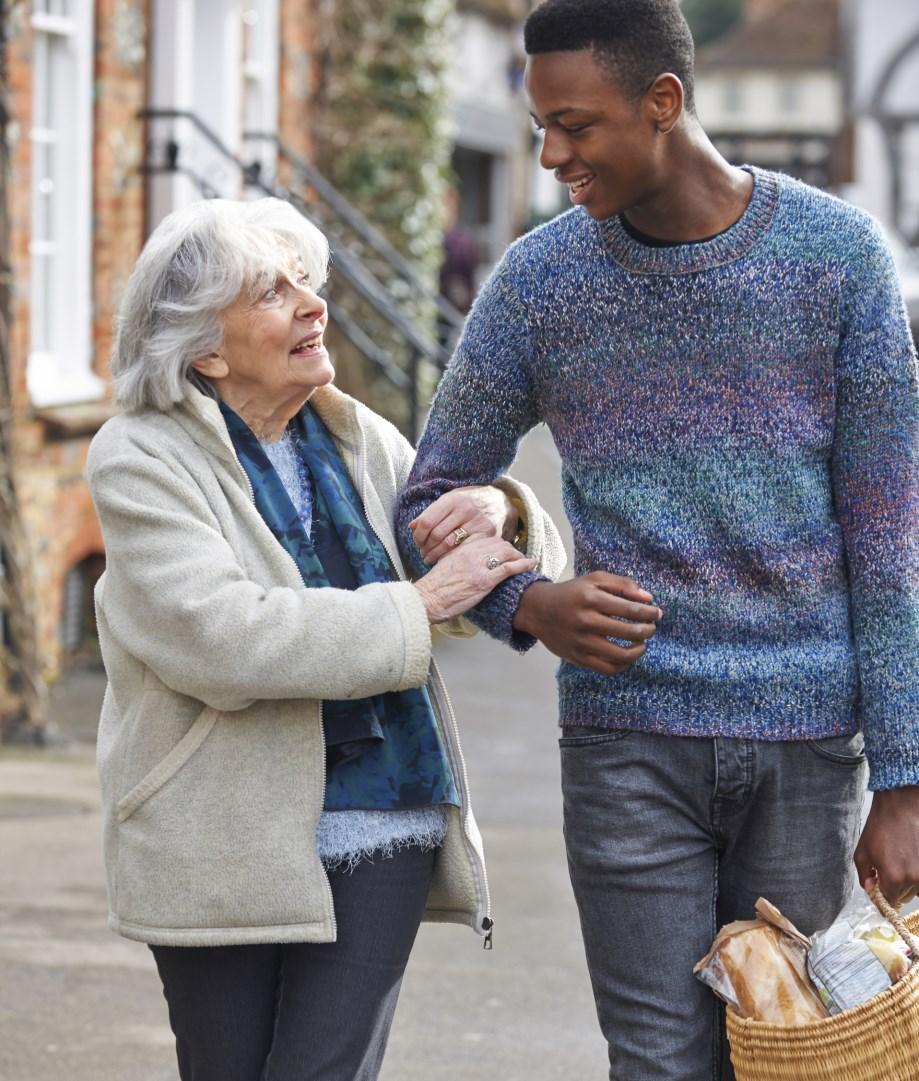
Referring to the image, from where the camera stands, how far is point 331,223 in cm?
1183

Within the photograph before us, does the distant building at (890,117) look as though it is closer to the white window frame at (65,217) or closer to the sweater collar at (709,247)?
the white window frame at (65,217)

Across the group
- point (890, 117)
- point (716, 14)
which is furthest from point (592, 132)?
point (716, 14)

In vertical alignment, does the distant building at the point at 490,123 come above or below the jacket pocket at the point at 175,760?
below

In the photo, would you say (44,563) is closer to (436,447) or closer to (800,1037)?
(436,447)

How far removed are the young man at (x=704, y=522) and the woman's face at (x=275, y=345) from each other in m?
0.32

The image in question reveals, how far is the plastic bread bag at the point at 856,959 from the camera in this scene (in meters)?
2.36

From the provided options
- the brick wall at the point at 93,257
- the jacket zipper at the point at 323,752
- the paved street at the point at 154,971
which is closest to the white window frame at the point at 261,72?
the brick wall at the point at 93,257

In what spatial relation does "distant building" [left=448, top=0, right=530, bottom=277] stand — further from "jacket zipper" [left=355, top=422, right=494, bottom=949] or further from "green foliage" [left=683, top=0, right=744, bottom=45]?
"green foliage" [left=683, top=0, right=744, bottom=45]

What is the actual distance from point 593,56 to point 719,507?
1.97 ft

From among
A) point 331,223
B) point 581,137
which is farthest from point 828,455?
point 331,223

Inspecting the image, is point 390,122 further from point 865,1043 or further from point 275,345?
point 865,1043

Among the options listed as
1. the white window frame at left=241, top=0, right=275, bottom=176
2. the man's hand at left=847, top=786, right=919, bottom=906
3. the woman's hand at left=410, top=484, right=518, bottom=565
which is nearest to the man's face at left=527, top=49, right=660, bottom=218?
the woman's hand at left=410, top=484, right=518, bottom=565

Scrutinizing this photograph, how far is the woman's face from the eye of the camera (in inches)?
107

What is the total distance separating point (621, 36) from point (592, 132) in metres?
0.12
